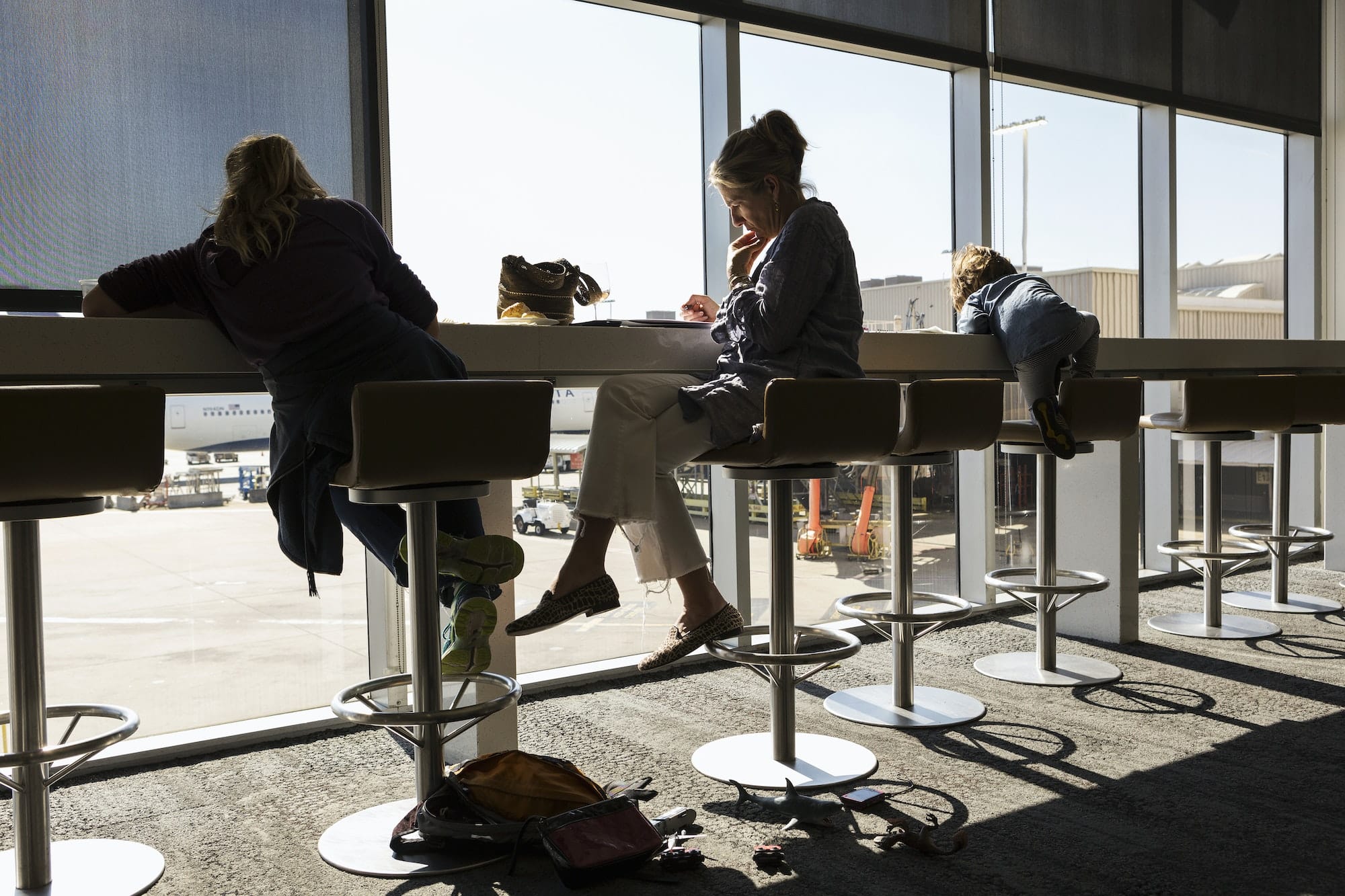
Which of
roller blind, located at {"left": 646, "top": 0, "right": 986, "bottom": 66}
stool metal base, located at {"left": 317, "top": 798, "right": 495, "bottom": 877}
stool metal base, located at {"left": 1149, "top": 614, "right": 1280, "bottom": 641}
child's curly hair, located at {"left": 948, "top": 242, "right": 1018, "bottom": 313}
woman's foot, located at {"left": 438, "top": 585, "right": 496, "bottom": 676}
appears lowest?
stool metal base, located at {"left": 317, "top": 798, "right": 495, "bottom": 877}

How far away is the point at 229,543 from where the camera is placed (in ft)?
10.1

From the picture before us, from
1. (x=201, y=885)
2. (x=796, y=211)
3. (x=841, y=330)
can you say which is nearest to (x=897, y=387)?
(x=841, y=330)

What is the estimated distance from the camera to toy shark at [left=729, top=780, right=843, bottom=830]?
227 centimetres

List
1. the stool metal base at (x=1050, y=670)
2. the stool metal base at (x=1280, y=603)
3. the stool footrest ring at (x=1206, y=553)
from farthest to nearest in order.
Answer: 1. the stool metal base at (x=1280, y=603)
2. the stool footrest ring at (x=1206, y=553)
3. the stool metal base at (x=1050, y=670)

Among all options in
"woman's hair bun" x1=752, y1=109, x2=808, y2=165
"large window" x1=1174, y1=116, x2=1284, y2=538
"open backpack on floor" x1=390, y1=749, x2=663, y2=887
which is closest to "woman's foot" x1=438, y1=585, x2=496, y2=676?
"open backpack on floor" x1=390, y1=749, x2=663, y2=887

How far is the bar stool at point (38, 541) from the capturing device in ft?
5.56

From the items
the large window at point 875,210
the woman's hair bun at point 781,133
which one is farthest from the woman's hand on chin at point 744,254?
the large window at point 875,210

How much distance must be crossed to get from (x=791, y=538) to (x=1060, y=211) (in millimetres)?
2952

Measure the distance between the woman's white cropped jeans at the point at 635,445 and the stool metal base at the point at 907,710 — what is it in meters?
0.98

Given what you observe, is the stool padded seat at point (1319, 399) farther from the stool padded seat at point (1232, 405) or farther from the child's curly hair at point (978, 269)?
the child's curly hair at point (978, 269)

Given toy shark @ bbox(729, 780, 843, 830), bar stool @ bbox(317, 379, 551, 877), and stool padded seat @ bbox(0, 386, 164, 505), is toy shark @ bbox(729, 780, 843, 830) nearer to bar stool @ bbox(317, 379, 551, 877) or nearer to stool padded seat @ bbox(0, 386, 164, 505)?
bar stool @ bbox(317, 379, 551, 877)

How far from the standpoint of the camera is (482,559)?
2086mm

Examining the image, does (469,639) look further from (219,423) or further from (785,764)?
(219,423)

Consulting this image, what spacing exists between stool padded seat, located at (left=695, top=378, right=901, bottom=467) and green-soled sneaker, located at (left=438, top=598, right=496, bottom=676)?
2.00 feet
